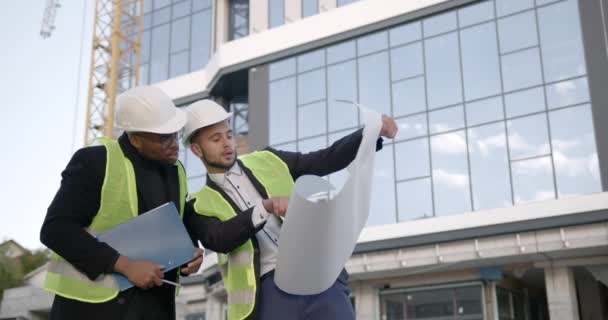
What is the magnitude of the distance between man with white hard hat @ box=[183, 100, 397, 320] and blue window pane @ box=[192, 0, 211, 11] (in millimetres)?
37191

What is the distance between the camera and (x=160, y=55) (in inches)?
1650

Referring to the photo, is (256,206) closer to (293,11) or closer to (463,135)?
(463,135)

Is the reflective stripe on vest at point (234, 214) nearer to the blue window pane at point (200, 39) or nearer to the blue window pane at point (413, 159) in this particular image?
the blue window pane at point (413, 159)

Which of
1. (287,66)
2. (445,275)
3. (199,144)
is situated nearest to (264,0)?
(287,66)

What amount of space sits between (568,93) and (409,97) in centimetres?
570

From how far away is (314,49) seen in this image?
3294 cm

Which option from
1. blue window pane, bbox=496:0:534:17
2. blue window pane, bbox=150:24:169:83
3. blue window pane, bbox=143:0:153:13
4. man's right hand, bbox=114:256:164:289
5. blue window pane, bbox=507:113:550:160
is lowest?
man's right hand, bbox=114:256:164:289

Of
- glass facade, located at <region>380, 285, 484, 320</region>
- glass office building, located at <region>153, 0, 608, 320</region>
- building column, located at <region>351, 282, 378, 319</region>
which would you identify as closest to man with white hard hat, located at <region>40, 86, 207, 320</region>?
glass office building, located at <region>153, 0, 608, 320</region>

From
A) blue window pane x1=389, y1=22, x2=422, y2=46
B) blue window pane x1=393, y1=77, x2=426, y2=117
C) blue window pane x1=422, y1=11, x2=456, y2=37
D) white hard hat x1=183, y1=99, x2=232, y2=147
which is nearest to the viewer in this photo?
white hard hat x1=183, y1=99, x2=232, y2=147

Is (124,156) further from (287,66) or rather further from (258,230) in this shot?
(287,66)

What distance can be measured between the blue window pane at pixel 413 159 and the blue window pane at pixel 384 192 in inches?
13.4

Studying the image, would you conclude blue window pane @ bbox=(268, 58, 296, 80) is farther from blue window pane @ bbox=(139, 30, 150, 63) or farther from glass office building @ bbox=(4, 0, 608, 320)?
blue window pane @ bbox=(139, 30, 150, 63)

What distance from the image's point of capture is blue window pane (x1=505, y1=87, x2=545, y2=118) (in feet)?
88.6

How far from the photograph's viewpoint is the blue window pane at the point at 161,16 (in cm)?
4212
